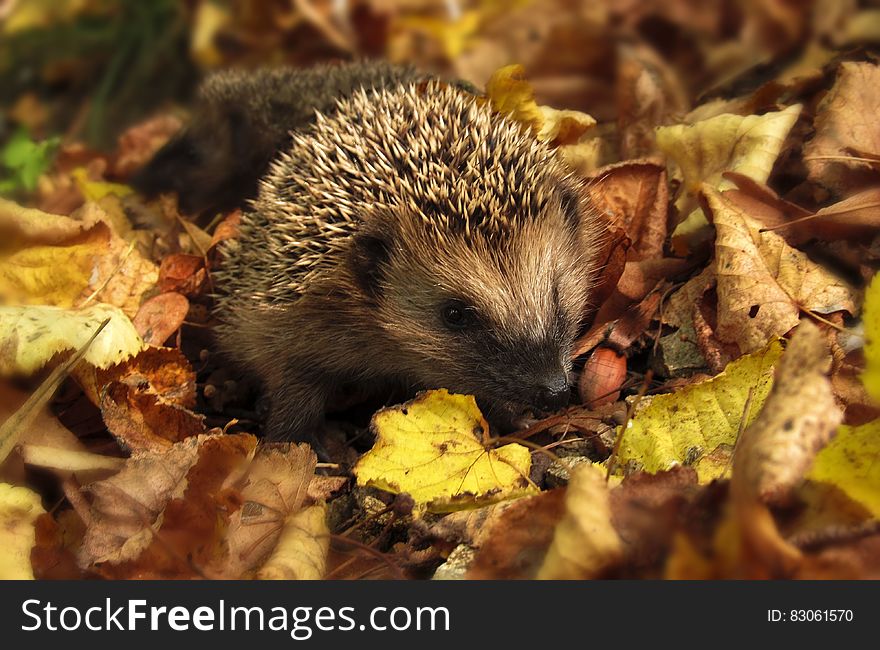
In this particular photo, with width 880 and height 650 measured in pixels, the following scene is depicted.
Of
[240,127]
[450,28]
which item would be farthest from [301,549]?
[450,28]

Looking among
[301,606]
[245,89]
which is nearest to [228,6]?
[245,89]

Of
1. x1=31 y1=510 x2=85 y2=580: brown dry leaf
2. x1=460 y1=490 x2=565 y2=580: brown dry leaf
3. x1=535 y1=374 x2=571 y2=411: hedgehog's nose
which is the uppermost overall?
x1=460 y1=490 x2=565 y2=580: brown dry leaf

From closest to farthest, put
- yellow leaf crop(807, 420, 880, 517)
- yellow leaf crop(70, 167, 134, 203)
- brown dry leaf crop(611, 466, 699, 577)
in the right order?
brown dry leaf crop(611, 466, 699, 577)
yellow leaf crop(807, 420, 880, 517)
yellow leaf crop(70, 167, 134, 203)

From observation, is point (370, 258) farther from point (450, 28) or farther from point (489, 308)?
point (450, 28)

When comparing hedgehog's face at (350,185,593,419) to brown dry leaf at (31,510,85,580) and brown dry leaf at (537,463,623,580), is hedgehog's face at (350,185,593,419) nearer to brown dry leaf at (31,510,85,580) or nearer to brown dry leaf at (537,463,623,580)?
brown dry leaf at (537,463,623,580)

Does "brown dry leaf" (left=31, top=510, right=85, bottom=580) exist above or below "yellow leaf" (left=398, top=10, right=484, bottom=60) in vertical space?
below

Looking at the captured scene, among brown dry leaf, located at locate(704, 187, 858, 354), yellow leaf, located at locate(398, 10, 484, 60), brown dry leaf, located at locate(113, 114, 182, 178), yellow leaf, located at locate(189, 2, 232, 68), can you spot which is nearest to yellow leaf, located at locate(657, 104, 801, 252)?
brown dry leaf, located at locate(704, 187, 858, 354)

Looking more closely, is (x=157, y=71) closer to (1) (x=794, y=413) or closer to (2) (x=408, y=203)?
(2) (x=408, y=203)

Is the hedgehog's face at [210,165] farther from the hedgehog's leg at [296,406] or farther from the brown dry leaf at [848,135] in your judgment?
the brown dry leaf at [848,135]

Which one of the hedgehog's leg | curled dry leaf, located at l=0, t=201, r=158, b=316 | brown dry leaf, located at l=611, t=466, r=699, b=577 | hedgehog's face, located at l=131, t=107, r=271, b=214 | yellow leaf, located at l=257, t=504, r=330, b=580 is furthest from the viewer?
hedgehog's face, located at l=131, t=107, r=271, b=214
